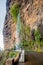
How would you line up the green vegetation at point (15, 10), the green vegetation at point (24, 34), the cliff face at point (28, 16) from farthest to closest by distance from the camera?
the green vegetation at point (15, 10) → the cliff face at point (28, 16) → the green vegetation at point (24, 34)

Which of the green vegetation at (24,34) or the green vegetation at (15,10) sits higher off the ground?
the green vegetation at (15,10)

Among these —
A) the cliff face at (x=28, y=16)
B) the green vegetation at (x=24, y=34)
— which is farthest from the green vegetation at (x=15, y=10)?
the cliff face at (x=28, y=16)

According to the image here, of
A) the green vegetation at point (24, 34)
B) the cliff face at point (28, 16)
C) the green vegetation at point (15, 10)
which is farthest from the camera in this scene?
the green vegetation at point (15, 10)

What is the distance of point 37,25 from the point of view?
16.2 feet

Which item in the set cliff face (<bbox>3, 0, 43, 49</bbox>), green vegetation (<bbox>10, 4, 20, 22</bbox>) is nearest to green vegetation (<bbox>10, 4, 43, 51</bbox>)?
green vegetation (<bbox>10, 4, 20, 22</bbox>)

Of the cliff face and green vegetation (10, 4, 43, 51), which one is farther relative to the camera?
the cliff face

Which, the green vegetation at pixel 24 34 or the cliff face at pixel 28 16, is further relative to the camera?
→ the cliff face at pixel 28 16

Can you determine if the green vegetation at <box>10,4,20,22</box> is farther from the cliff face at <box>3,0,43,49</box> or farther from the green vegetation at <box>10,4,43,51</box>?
the cliff face at <box>3,0,43,49</box>

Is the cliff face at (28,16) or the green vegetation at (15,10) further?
the green vegetation at (15,10)

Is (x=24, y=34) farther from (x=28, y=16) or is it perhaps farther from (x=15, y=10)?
(x=15, y=10)

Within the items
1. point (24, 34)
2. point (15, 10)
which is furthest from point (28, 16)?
point (15, 10)

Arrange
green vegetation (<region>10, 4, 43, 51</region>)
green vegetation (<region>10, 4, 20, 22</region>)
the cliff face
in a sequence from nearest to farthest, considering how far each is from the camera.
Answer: green vegetation (<region>10, 4, 43, 51</region>) → the cliff face → green vegetation (<region>10, 4, 20, 22</region>)

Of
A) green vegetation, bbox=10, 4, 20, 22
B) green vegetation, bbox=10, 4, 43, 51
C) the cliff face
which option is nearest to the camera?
green vegetation, bbox=10, 4, 43, 51

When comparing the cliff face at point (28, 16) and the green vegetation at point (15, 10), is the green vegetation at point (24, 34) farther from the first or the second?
the cliff face at point (28, 16)
